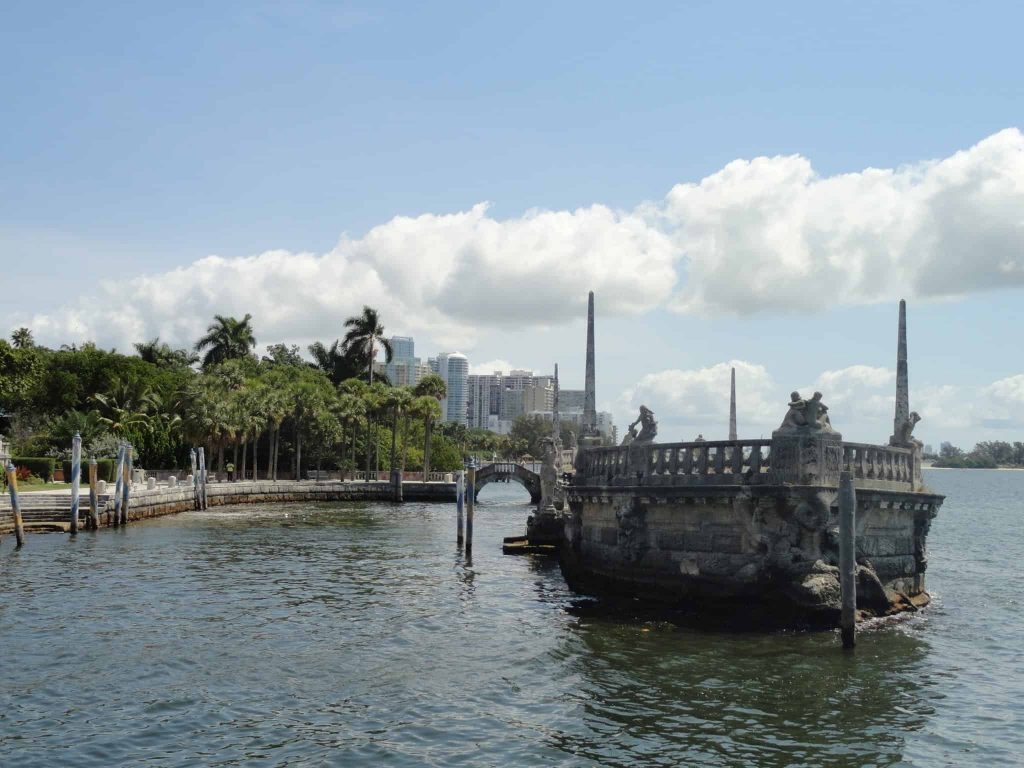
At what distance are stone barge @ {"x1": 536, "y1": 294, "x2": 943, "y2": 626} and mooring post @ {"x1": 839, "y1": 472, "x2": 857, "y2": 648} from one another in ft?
4.41

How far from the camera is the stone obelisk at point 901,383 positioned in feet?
93.2

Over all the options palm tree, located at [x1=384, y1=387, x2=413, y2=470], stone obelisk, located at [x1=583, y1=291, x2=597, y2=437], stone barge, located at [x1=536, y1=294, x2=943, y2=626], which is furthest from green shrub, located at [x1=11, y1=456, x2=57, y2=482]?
stone barge, located at [x1=536, y1=294, x2=943, y2=626]

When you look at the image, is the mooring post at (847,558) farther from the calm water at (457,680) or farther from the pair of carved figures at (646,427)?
the pair of carved figures at (646,427)

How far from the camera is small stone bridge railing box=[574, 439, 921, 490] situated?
23703 millimetres

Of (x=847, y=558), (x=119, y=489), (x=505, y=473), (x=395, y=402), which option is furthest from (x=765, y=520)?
(x=395, y=402)

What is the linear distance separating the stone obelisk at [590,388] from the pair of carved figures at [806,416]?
1150 cm

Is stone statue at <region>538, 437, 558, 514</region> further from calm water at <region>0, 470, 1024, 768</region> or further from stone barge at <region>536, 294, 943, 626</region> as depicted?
stone barge at <region>536, 294, 943, 626</region>

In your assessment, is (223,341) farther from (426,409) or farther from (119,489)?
(119,489)

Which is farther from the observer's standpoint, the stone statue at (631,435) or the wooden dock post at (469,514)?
the wooden dock post at (469,514)

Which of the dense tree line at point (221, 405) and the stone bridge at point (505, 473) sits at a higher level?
the dense tree line at point (221, 405)

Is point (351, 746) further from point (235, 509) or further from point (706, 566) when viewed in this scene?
point (235, 509)

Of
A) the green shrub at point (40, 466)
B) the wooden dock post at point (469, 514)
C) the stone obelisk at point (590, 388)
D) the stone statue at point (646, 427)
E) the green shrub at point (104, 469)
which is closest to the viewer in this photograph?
the stone statue at point (646, 427)

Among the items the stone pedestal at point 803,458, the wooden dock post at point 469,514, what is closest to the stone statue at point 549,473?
the wooden dock post at point 469,514

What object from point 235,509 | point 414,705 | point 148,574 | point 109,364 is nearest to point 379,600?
point 148,574
